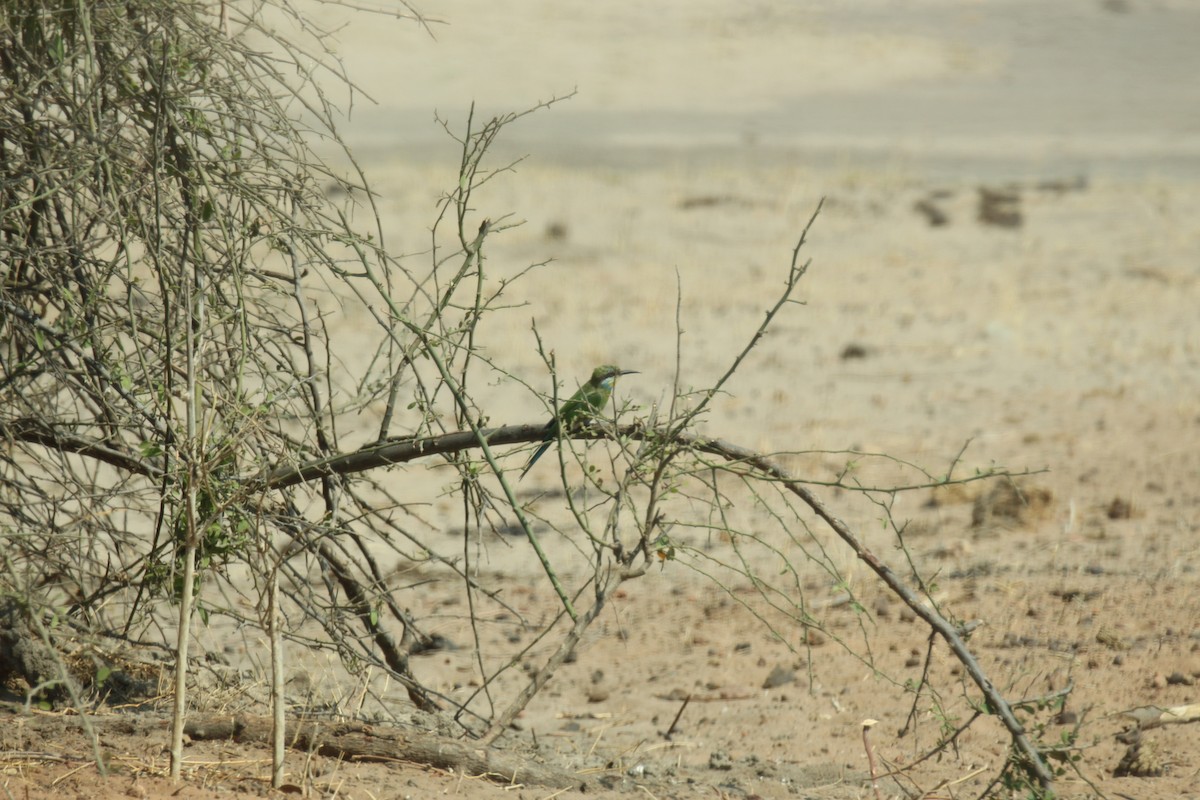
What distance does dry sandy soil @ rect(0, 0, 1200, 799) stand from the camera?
4270 mm

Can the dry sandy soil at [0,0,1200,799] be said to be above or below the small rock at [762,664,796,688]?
above

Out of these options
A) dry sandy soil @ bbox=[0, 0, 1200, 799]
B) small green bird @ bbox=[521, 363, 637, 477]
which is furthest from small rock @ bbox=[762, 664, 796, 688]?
small green bird @ bbox=[521, 363, 637, 477]

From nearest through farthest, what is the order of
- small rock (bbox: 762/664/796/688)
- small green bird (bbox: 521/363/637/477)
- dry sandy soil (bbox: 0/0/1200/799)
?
small green bird (bbox: 521/363/637/477), dry sandy soil (bbox: 0/0/1200/799), small rock (bbox: 762/664/796/688)

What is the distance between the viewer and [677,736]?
4734 millimetres

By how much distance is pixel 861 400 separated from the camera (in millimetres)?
9289

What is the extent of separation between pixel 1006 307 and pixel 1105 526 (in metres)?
5.40

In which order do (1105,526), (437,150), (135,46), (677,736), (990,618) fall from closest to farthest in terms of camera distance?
(135,46), (677,736), (990,618), (1105,526), (437,150)

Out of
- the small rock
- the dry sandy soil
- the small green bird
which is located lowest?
the small rock

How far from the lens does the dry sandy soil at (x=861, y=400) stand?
14.0ft

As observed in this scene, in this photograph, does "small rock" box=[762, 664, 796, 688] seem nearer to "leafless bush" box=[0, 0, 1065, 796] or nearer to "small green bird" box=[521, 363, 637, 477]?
"small green bird" box=[521, 363, 637, 477]

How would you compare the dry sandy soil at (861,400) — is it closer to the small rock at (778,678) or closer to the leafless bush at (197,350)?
the small rock at (778,678)

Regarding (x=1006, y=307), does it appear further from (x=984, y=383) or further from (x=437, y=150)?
(x=437, y=150)

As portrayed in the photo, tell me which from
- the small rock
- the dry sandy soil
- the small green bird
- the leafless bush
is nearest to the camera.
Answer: the leafless bush

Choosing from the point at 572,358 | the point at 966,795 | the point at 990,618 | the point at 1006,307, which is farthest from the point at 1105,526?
the point at 1006,307
